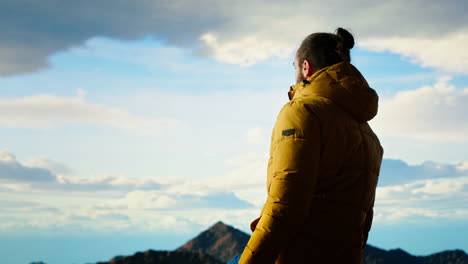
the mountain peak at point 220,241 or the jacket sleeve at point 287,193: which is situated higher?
the mountain peak at point 220,241

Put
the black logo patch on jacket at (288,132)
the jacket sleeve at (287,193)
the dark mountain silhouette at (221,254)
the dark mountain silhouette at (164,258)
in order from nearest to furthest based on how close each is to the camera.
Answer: the jacket sleeve at (287,193), the black logo patch on jacket at (288,132), the dark mountain silhouette at (164,258), the dark mountain silhouette at (221,254)

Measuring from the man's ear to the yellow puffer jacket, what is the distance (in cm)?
14

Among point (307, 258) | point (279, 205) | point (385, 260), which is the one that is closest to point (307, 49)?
point (279, 205)

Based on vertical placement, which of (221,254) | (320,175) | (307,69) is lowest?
(320,175)

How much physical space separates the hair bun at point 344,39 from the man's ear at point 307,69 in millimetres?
308

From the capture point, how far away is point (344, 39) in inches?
188

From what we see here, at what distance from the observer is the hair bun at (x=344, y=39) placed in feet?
15.6

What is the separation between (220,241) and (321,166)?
85.2 ft

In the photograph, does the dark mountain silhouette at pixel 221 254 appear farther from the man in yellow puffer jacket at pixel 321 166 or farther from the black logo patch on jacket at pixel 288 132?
the black logo patch on jacket at pixel 288 132

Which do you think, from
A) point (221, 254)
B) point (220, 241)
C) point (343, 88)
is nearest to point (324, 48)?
point (343, 88)

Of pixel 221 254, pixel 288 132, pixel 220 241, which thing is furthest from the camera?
pixel 220 241

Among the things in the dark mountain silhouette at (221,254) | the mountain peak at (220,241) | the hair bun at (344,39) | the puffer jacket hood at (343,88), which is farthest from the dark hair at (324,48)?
the mountain peak at (220,241)

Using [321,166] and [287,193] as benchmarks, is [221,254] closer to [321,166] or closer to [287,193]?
[321,166]

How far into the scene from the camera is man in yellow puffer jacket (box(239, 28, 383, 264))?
411cm
